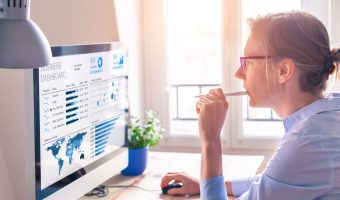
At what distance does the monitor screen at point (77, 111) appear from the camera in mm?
1443

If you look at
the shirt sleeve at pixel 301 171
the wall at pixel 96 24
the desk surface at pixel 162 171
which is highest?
the wall at pixel 96 24

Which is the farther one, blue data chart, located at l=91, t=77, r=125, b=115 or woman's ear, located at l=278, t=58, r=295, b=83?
blue data chart, located at l=91, t=77, r=125, b=115

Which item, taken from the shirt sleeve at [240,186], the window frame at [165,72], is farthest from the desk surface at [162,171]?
the window frame at [165,72]

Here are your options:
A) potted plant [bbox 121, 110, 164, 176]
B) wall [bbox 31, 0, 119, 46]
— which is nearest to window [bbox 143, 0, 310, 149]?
wall [bbox 31, 0, 119, 46]

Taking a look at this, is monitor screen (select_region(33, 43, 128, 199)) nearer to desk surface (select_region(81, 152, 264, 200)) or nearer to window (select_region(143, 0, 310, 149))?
desk surface (select_region(81, 152, 264, 200))

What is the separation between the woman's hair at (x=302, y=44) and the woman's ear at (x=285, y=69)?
1 cm

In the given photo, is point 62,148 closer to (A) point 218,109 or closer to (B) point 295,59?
(A) point 218,109

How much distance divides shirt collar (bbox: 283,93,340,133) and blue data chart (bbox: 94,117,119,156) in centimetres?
74

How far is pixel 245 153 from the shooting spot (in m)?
2.93

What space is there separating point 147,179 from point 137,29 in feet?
3.69

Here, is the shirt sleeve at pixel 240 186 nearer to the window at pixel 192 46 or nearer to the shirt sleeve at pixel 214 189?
the shirt sleeve at pixel 214 189

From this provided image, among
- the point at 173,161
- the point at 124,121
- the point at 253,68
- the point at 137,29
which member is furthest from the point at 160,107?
the point at 253,68

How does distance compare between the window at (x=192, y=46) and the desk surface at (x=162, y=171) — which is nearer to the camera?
the desk surface at (x=162, y=171)

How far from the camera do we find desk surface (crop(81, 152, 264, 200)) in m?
1.85
